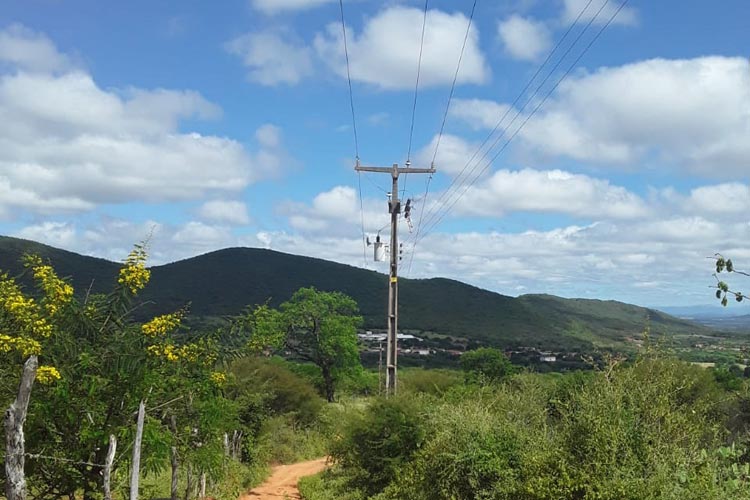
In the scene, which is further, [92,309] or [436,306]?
[436,306]

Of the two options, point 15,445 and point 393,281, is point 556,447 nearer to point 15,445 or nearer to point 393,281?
point 15,445

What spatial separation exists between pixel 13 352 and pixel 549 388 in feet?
81.5

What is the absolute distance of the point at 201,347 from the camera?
40.0 ft

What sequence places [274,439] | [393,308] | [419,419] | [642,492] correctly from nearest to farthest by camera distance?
[642,492] → [419,419] → [393,308] → [274,439]

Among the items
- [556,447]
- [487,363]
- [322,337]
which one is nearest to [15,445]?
[556,447]

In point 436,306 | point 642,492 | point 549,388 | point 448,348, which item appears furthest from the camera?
point 436,306

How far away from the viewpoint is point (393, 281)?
22750 millimetres

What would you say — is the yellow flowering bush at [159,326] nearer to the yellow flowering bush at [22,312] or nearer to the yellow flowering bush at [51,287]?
the yellow flowering bush at [51,287]

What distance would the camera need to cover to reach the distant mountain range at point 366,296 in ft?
399

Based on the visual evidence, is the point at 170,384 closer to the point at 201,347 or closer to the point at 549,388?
the point at 201,347

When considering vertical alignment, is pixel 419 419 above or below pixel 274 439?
above

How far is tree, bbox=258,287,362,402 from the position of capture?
48.5m

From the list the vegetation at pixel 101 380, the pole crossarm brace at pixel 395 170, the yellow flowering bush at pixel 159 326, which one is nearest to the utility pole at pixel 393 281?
the pole crossarm brace at pixel 395 170

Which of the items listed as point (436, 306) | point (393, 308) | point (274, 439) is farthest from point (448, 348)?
point (393, 308)
